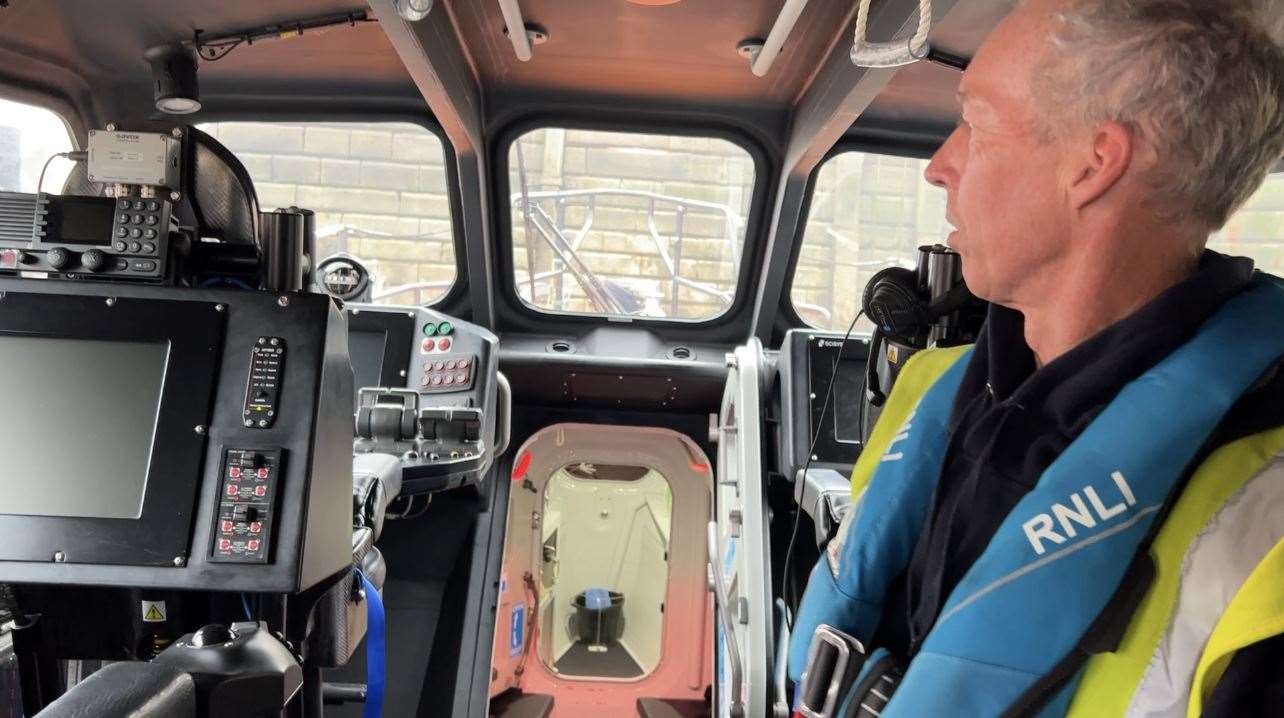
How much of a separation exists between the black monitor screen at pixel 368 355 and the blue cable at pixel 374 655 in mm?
2251

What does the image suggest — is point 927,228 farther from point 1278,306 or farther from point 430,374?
point 1278,306

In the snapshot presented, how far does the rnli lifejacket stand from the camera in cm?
98

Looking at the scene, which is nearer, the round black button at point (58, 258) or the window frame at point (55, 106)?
the round black button at point (58, 258)

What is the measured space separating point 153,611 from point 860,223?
3575 millimetres

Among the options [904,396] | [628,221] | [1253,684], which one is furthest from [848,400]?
[1253,684]

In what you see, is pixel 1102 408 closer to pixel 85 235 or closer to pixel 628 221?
pixel 85 235

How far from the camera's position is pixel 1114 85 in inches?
47.2

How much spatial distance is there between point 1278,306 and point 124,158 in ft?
6.11

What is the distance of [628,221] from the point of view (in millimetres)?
4852

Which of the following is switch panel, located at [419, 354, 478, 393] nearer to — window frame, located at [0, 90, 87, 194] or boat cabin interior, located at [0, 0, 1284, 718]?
boat cabin interior, located at [0, 0, 1284, 718]

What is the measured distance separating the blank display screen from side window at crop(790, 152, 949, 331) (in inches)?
132

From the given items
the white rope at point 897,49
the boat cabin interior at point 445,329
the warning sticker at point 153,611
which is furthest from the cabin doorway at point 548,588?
the white rope at point 897,49

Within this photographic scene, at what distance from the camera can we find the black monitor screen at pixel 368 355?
4383 millimetres

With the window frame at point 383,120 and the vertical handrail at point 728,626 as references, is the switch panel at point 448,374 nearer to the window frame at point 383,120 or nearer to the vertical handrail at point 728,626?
the window frame at point 383,120
